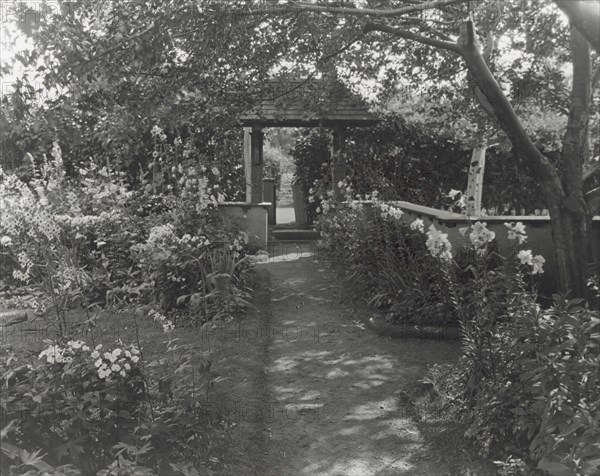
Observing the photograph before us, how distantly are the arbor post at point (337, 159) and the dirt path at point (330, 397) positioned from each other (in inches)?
229

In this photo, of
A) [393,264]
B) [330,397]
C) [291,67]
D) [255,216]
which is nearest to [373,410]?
[330,397]

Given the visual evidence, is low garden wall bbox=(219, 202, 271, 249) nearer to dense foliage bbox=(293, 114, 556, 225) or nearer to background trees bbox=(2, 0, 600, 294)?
background trees bbox=(2, 0, 600, 294)

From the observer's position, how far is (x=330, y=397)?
16.9 feet

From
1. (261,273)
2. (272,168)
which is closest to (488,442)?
(261,273)

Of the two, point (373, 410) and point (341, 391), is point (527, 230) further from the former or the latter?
point (373, 410)

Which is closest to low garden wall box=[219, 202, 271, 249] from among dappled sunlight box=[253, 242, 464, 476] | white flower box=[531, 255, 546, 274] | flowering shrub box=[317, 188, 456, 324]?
flowering shrub box=[317, 188, 456, 324]

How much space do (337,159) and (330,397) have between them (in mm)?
9089

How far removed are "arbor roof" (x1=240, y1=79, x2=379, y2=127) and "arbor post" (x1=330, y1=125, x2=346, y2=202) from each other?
0.79 feet

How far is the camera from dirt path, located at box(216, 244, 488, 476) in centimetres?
408

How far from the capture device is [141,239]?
827 centimetres

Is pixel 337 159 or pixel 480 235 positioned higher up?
pixel 337 159

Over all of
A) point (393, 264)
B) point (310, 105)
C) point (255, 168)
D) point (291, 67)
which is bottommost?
point (393, 264)

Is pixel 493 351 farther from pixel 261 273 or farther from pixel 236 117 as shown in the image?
pixel 261 273

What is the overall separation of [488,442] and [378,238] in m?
4.72
